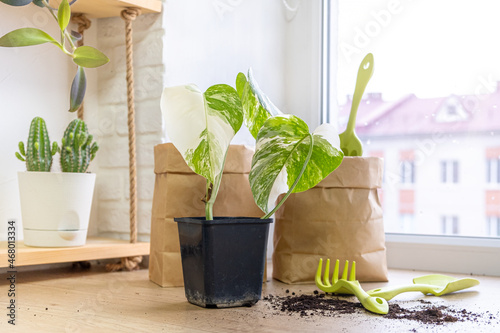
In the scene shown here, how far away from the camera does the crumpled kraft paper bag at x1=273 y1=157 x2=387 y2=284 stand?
1172 mm

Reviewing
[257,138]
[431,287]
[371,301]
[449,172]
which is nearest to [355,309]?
[371,301]

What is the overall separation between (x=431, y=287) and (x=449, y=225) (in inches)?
19.6

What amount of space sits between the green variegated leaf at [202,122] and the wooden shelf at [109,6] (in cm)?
51

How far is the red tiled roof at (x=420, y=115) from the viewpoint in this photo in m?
1.46

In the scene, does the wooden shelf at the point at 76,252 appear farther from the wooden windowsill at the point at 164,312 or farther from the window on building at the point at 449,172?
the window on building at the point at 449,172

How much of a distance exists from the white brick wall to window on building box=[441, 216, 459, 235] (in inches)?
30.9

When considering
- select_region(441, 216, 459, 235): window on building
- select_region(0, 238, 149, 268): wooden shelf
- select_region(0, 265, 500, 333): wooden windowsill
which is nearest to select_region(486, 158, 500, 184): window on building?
select_region(441, 216, 459, 235): window on building

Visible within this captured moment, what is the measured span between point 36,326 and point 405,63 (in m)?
1.20

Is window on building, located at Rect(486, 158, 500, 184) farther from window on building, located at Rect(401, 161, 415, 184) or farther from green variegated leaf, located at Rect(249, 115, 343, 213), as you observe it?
green variegated leaf, located at Rect(249, 115, 343, 213)

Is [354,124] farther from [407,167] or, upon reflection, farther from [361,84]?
[407,167]

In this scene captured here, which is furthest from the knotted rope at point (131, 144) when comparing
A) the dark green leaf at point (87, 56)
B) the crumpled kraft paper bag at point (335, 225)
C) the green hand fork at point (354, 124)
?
the green hand fork at point (354, 124)

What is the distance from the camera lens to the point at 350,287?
39.4 inches

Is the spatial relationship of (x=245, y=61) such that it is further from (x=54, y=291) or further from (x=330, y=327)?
(x=330, y=327)

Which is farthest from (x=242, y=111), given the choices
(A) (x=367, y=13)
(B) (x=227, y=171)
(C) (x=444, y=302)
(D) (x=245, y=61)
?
(A) (x=367, y=13)
